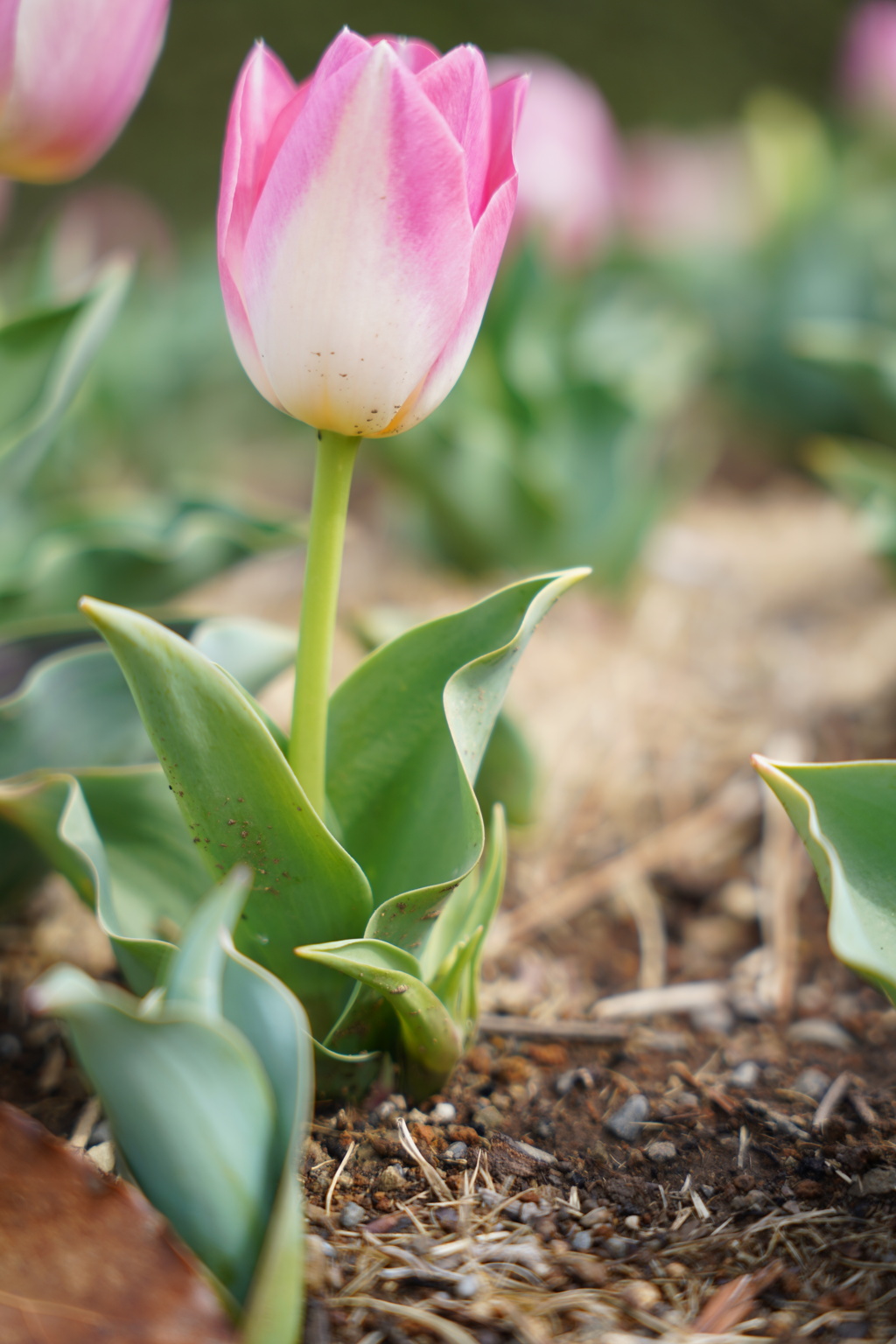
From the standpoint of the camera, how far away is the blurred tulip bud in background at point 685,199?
2309mm

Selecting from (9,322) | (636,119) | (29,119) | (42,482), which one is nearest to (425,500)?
(42,482)

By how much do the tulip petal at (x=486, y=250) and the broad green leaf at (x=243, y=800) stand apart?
0.16 meters

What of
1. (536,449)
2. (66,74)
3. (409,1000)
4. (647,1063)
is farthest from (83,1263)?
(536,449)

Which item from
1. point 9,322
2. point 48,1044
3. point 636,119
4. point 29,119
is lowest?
point 48,1044

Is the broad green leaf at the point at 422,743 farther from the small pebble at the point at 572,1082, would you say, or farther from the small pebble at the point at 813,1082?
the small pebble at the point at 813,1082

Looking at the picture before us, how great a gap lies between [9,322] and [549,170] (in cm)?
99

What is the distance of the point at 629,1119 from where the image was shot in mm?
638

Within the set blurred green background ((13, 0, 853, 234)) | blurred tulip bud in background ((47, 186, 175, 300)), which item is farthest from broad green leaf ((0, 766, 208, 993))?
blurred green background ((13, 0, 853, 234))

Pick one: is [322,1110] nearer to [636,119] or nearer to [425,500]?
[425,500]

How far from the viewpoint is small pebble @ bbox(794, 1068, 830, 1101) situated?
0.68 m

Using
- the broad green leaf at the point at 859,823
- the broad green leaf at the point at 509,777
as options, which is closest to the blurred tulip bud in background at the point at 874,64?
the broad green leaf at the point at 509,777

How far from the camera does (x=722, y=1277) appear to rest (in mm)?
519

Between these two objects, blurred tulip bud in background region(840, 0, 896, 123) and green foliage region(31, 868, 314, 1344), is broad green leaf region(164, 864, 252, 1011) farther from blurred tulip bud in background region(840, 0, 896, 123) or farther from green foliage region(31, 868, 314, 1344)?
blurred tulip bud in background region(840, 0, 896, 123)

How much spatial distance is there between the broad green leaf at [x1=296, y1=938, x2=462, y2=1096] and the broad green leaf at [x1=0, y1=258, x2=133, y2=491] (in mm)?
519
